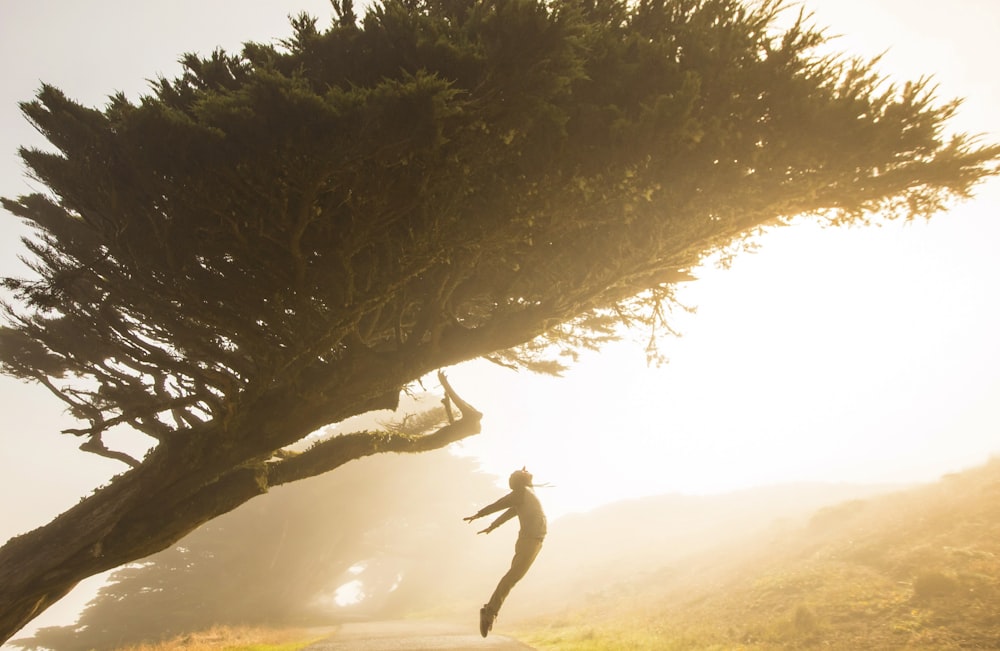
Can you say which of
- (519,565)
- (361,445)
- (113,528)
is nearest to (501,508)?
(519,565)

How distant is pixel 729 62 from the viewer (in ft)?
18.1

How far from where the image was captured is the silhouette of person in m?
6.22

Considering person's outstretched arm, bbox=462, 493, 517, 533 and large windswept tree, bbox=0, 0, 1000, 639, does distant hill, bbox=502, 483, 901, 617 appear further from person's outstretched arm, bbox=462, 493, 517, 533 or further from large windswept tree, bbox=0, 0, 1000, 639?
large windswept tree, bbox=0, 0, 1000, 639

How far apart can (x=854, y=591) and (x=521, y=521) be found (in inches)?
401

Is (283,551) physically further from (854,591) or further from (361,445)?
(854,591)

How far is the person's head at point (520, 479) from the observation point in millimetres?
6643

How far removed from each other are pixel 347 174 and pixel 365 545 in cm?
3711

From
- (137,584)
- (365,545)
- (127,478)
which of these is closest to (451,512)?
(365,545)

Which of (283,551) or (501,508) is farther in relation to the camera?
(283,551)

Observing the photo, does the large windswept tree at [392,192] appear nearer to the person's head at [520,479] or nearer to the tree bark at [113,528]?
the tree bark at [113,528]

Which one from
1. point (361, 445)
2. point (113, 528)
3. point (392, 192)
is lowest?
point (113, 528)

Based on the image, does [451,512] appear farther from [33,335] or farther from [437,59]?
[437,59]

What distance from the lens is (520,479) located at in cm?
667

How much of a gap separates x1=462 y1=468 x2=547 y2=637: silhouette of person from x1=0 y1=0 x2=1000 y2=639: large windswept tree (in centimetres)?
210
